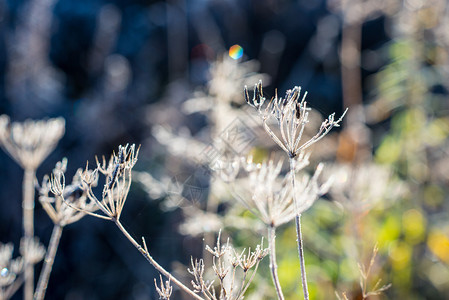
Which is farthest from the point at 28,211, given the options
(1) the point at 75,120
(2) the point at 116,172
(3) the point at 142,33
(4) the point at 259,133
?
(3) the point at 142,33

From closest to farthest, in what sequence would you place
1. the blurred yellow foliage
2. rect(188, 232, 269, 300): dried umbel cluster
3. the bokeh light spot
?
rect(188, 232, 269, 300): dried umbel cluster < the blurred yellow foliage < the bokeh light spot

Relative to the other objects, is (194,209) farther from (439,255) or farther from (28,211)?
(439,255)

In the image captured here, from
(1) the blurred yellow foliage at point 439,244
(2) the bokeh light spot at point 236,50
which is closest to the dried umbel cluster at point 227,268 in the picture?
(1) the blurred yellow foliage at point 439,244

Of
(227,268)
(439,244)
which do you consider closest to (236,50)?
(439,244)

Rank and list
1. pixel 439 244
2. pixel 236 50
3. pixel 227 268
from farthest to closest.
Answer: pixel 236 50 < pixel 439 244 < pixel 227 268

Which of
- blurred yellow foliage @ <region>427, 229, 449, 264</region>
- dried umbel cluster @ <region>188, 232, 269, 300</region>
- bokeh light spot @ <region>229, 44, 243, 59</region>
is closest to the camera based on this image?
dried umbel cluster @ <region>188, 232, 269, 300</region>

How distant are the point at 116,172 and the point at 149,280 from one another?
2355 mm

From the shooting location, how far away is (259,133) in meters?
2.62

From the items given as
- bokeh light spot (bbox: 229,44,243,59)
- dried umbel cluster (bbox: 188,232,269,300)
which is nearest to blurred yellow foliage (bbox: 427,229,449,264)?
dried umbel cluster (bbox: 188,232,269,300)

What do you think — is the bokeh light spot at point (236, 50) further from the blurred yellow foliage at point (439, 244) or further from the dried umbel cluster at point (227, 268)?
the dried umbel cluster at point (227, 268)

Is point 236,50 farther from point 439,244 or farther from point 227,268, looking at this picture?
point 227,268

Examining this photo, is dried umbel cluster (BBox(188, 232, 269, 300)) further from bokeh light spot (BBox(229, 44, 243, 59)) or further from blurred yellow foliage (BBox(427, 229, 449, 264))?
bokeh light spot (BBox(229, 44, 243, 59))

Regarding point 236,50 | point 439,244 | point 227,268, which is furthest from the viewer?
point 236,50

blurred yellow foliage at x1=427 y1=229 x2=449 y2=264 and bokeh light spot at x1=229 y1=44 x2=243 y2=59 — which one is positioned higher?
bokeh light spot at x1=229 y1=44 x2=243 y2=59
